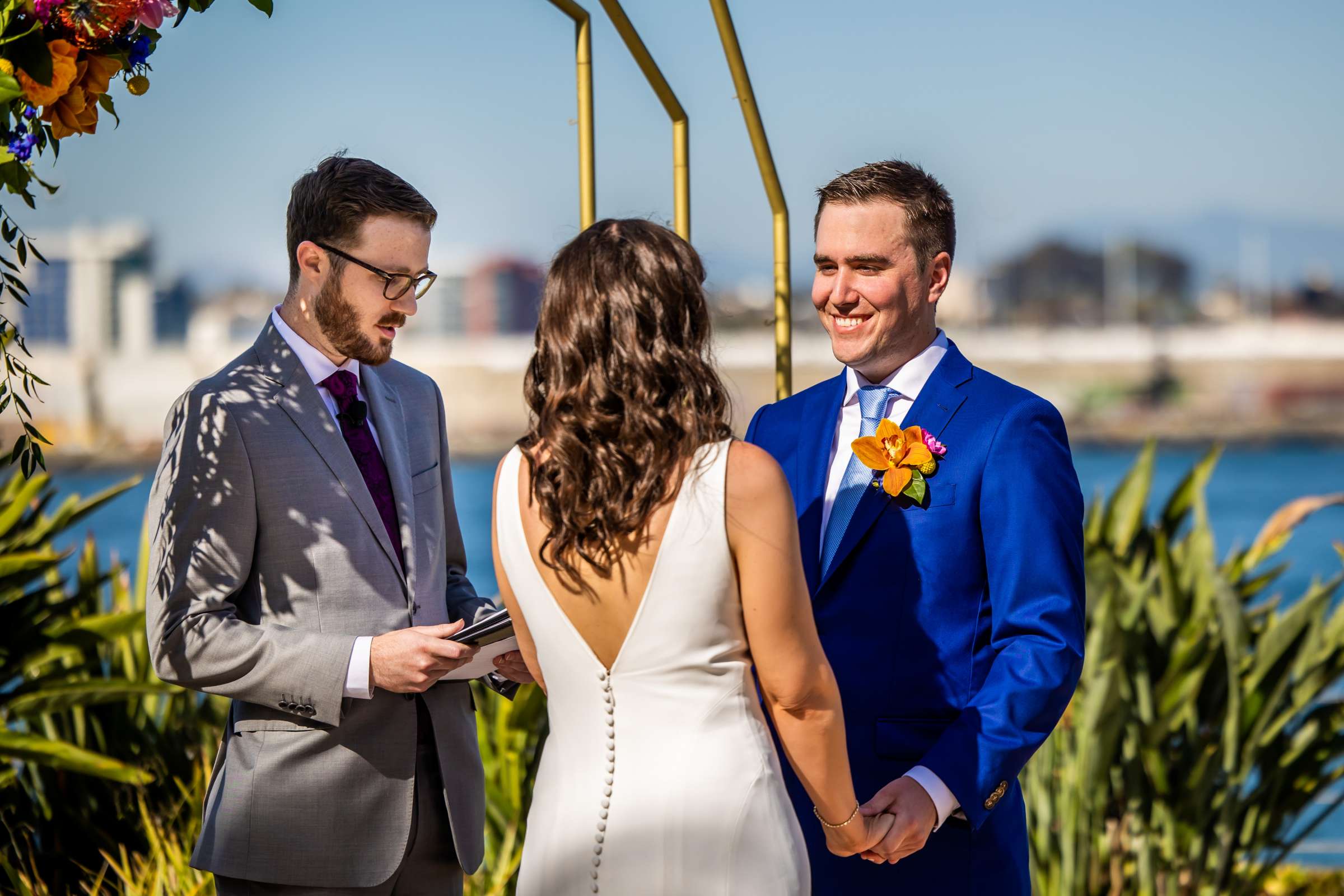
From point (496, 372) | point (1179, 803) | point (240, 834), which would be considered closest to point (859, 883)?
point (240, 834)

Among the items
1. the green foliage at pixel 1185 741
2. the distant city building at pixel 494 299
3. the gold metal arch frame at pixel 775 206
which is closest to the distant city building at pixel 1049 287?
the distant city building at pixel 494 299

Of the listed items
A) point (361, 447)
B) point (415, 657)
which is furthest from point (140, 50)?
point (415, 657)

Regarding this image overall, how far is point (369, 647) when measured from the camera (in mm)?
2227

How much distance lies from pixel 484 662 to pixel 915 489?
2.55ft

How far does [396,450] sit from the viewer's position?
8.16 ft

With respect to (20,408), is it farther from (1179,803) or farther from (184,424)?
(1179,803)

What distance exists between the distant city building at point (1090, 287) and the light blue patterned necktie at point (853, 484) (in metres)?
72.4

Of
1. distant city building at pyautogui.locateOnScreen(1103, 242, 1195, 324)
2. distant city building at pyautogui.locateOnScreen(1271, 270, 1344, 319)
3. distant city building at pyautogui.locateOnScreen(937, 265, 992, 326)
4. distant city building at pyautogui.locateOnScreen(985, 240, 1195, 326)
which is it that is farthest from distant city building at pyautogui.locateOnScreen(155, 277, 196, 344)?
distant city building at pyautogui.locateOnScreen(1271, 270, 1344, 319)

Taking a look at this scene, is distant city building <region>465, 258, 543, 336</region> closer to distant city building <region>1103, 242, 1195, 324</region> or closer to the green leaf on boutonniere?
distant city building <region>1103, 242, 1195, 324</region>

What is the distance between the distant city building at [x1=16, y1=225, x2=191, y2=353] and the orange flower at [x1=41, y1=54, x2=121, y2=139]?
59065 millimetres

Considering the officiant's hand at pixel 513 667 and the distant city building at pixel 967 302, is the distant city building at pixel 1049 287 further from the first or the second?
the officiant's hand at pixel 513 667

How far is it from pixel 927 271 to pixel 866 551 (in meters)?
0.52

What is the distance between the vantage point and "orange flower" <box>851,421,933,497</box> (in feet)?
7.16

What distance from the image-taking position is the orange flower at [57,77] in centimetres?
184
